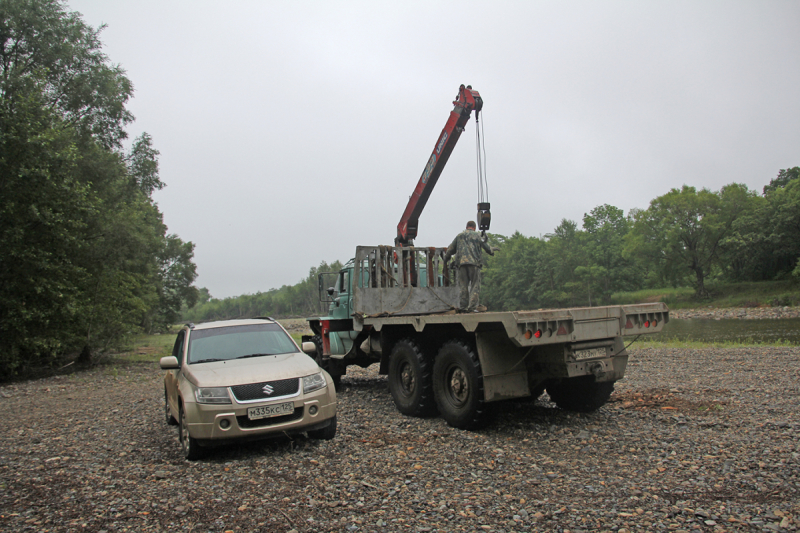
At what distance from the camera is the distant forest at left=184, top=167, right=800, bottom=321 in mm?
50562

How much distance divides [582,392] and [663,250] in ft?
180

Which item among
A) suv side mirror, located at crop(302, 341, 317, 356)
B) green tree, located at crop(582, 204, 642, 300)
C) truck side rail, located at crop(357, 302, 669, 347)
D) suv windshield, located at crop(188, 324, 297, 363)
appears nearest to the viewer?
truck side rail, located at crop(357, 302, 669, 347)

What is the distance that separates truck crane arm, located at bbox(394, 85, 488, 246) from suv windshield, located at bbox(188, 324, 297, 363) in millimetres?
6549

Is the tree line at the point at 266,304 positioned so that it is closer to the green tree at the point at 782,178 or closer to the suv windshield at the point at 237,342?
the green tree at the point at 782,178

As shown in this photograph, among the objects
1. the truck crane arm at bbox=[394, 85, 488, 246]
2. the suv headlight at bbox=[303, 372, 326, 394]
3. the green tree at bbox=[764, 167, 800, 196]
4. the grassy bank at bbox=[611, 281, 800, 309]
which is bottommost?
the grassy bank at bbox=[611, 281, 800, 309]

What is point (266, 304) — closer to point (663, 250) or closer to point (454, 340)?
point (663, 250)

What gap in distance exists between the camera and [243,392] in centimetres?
547

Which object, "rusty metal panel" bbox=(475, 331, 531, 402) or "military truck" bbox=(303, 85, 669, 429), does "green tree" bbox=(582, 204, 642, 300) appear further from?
"rusty metal panel" bbox=(475, 331, 531, 402)

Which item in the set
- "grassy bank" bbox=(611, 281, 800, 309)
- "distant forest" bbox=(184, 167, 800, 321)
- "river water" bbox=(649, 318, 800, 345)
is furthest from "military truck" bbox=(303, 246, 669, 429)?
"grassy bank" bbox=(611, 281, 800, 309)

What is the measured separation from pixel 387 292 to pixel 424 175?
16.0 ft

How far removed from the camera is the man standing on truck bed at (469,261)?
8.69 m

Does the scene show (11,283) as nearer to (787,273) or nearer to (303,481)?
(303,481)

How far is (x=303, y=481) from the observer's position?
15.4 ft

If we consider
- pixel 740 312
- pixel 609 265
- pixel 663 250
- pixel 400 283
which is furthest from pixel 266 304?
pixel 400 283
